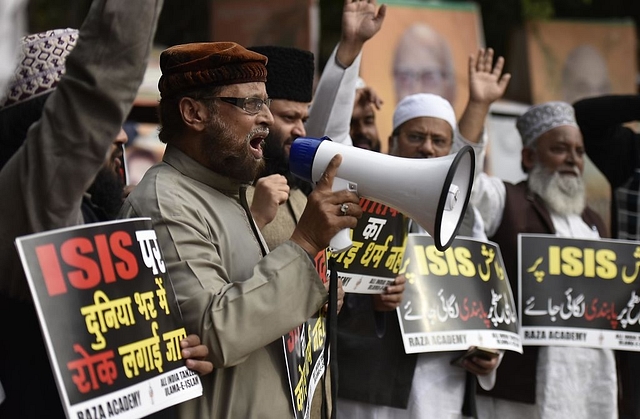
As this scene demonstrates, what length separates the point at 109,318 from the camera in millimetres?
2377

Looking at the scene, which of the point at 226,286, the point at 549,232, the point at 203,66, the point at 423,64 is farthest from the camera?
the point at 423,64

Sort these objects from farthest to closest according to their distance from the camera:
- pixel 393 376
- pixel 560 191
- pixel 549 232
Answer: pixel 560 191 → pixel 549 232 → pixel 393 376

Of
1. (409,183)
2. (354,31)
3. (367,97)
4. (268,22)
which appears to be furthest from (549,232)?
(268,22)

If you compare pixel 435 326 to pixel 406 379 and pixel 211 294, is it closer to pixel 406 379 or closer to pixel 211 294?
pixel 406 379

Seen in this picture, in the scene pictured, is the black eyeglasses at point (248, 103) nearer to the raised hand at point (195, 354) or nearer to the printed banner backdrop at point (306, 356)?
the printed banner backdrop at point (306, 356)

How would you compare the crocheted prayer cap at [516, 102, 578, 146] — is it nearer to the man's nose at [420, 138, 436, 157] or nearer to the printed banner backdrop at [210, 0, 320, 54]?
the man's nose at [420, 138, 436, 157]

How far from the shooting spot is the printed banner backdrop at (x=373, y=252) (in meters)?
3.91

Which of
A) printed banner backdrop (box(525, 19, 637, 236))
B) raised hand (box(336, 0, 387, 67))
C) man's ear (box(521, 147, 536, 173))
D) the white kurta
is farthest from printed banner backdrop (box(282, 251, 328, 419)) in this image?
printed banner backdrop (box(525, 19, 637, 236))

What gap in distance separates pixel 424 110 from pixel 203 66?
2.34 meters

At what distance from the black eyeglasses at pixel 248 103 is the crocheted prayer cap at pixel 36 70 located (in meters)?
0.47

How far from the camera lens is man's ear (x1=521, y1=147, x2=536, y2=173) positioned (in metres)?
5.72

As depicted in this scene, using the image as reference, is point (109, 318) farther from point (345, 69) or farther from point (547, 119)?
point (547, 119)

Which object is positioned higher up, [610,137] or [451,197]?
[610,137]

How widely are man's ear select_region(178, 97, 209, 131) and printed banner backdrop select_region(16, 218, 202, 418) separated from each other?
455 millimetres
